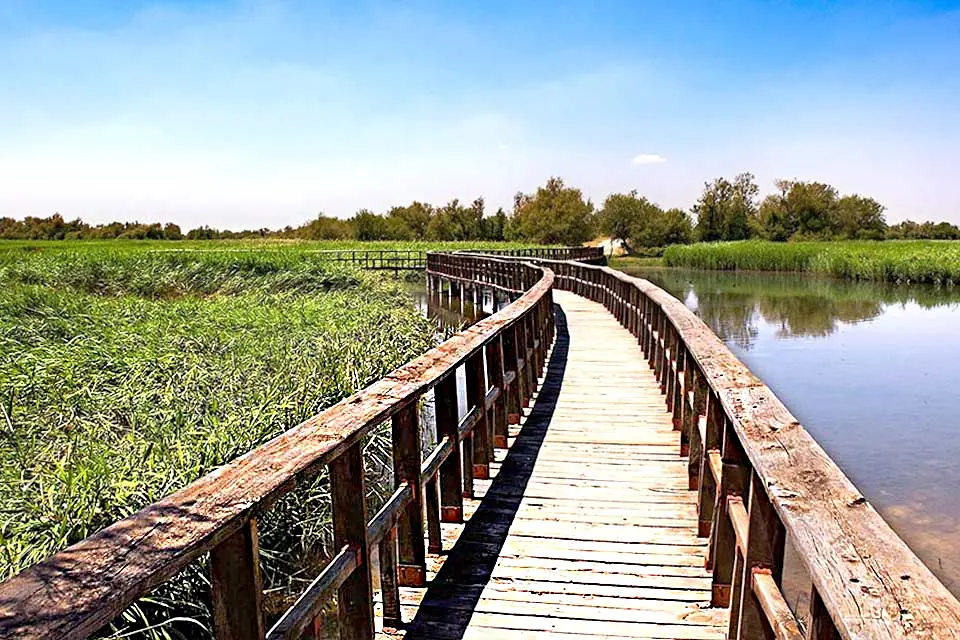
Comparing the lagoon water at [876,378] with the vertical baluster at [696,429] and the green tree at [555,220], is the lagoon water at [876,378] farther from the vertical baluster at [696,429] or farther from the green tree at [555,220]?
the green tree at [555,220]

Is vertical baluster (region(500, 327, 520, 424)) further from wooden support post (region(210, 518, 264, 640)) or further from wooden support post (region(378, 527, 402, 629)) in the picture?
wooden support post (region(210, 518, 264, 640))

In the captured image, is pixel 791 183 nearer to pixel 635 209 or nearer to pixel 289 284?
pixel 635 209

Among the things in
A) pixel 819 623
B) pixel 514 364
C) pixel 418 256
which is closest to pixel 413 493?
pixel 819 623

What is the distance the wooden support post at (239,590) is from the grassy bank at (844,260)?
40.9 m

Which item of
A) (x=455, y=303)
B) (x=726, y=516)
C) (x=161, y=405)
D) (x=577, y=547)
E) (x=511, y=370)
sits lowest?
(x=455, y=303)

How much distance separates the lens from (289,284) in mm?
22297

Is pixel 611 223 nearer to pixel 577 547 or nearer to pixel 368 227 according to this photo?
pixel 368 227

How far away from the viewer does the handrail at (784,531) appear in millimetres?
1464

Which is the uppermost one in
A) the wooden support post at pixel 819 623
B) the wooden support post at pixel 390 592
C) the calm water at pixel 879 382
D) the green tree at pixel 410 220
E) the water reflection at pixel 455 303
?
the green tree at pixel 410 220

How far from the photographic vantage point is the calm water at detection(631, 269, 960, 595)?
8.27m

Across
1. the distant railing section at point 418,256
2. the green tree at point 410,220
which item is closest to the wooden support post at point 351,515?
the distant railing section at point 418,256

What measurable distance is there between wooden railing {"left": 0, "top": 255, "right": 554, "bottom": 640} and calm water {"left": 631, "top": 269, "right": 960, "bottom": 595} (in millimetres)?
4628

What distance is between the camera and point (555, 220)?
8544 centimetres

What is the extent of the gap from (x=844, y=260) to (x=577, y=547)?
43.2 metres
